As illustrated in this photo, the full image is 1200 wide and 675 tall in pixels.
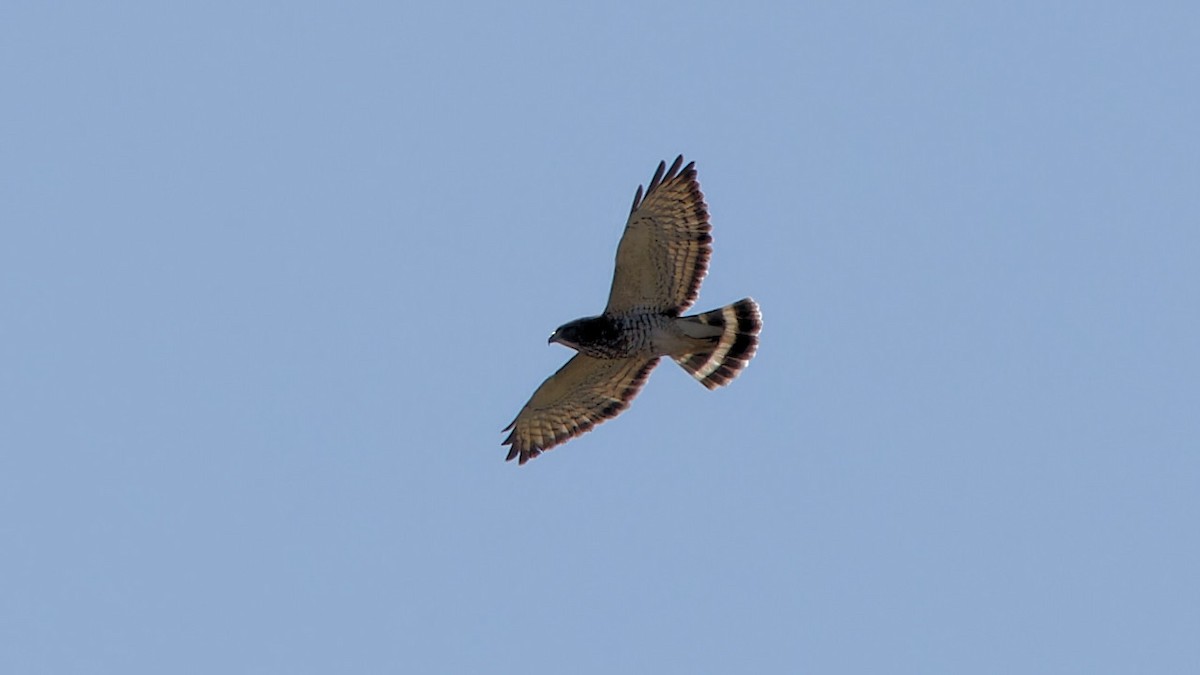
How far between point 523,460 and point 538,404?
58cm

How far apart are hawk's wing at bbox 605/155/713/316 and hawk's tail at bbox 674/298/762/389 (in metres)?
0.28

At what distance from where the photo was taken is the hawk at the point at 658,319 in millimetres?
17906

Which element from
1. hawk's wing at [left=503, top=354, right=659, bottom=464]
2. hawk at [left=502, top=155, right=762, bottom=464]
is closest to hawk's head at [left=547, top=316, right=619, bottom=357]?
hawk at [left=502, top=155, right=762, bottom=464]

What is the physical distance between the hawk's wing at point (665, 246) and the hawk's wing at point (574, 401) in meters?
1.02

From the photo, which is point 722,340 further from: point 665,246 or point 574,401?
point 574,401

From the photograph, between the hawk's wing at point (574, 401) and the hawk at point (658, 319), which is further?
the hawk's wing at point (574, 401)

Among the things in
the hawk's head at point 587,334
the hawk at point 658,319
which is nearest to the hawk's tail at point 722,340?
the hawk at point 658,319

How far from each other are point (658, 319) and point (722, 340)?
65cm

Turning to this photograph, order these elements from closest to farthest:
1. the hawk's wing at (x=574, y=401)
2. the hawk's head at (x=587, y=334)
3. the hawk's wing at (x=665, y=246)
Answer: the hawk's wing at (x=665, y=246), the hawk's head at (x=587, y=334), the hawk's wing at (x=574, y=401)

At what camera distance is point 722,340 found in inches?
731

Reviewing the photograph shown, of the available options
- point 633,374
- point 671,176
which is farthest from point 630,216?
point 633,374

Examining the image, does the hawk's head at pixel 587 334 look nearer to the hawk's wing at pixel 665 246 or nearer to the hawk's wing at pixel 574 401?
the hawk's wing at pixel 665 246

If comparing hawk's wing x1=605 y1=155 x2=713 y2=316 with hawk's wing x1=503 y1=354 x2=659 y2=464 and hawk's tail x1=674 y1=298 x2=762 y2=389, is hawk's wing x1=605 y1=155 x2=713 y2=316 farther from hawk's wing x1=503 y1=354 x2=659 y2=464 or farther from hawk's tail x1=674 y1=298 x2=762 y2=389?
hawk's wing x1=503 y1=354 x2=659 y2=464

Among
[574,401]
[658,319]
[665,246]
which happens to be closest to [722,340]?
[658,319]
